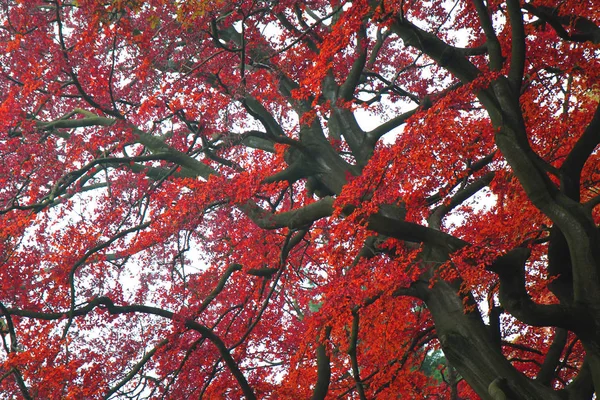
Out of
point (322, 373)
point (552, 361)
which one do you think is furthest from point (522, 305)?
point (322, 373)

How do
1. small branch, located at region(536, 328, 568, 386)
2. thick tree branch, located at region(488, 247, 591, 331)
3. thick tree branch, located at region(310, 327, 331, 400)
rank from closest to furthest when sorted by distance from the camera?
thick tree branch, located at region(488, 247, 591, 331) < small branch, located at region(536, 328, 568, 386) < thick tree branch, located at region(310, 327, 331, 400)

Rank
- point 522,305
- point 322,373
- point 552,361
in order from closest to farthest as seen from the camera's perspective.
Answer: point 522,305 < point 552,361 < point 322,373

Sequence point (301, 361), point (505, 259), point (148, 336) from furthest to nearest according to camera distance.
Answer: point (148, 336) → point (301, 361) → point (505, 259)

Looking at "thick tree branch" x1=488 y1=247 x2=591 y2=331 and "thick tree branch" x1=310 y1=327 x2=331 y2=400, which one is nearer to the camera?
"thick tree branch" x1=488 y1=247 x2=591 y2=331

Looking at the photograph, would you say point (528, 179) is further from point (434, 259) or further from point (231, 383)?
point (231, 383)

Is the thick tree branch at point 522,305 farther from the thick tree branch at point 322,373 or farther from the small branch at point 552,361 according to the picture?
the thick tree branch at point 322,373

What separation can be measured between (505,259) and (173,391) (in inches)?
230

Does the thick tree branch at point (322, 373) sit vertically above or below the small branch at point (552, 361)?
above

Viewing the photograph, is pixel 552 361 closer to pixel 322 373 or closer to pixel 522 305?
pixel 522 305

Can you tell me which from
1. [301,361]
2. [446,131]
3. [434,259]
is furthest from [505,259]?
[301,361]

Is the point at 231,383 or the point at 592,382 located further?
the point at 231,383

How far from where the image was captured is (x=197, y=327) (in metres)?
7.52

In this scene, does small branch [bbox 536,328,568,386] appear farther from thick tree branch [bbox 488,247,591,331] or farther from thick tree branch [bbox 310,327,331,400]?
thick tree branch [bbox 310,327,331,400]

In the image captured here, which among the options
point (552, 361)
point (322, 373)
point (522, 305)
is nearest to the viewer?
point (522, 305)
